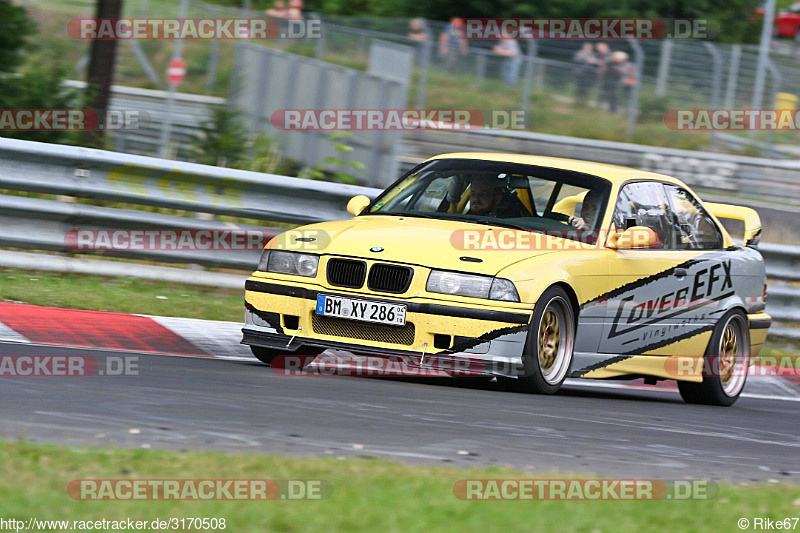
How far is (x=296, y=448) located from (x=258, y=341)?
2752 mm

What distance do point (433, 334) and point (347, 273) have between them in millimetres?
642

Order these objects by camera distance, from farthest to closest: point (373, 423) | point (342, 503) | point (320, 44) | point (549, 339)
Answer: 1. point (320, 44)
2. point (549, 339)
3. point (373, 423)
4. point (342, 503)

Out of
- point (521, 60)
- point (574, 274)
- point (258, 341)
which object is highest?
point (521, 60)

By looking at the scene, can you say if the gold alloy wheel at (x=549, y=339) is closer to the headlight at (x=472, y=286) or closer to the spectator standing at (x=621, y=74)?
the headlight at (x=472, y=286)

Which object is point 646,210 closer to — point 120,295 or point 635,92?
point 120,295

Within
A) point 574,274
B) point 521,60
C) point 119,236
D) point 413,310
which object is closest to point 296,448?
point 413,310

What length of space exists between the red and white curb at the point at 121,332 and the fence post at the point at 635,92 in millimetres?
14174

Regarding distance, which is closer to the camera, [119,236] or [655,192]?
[655,192]

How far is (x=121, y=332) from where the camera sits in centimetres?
878

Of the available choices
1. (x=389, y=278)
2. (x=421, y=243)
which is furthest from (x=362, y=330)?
(x=421, y=243)

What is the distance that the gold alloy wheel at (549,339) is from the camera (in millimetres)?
7820

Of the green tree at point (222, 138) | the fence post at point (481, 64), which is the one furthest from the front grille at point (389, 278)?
the fence post at point (481, 64)

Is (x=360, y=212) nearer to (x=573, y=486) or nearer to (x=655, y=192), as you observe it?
(x=655, y=192)

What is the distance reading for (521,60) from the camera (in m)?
23.6
